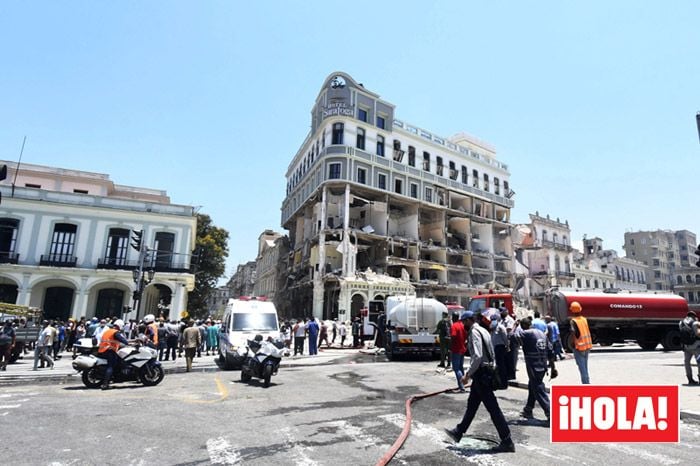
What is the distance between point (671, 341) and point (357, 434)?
78.3 ft

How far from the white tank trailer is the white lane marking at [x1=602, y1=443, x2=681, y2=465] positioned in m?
12.5

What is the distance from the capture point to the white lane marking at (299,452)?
15.3 feet

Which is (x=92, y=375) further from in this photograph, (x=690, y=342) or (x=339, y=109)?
(x=339, y=109)

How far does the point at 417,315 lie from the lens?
18438 millimetres

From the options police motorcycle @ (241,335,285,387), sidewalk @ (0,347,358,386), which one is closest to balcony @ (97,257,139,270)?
sidewalk @ (0,347,358,386)

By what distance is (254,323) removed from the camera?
1527cm

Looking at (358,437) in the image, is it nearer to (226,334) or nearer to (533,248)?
(226,334)

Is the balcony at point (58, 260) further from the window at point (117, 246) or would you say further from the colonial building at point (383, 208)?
the colonial building at point (383, 208)

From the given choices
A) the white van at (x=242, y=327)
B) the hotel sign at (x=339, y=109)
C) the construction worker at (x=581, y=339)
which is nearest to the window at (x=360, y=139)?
the hotel sign at (x=339, y=109)

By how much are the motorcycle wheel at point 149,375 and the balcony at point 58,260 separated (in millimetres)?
24410

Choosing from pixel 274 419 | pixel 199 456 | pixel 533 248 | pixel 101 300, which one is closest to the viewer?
pixel 199 456

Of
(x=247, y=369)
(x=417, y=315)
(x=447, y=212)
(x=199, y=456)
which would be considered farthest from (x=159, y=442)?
(x=447, y=212)


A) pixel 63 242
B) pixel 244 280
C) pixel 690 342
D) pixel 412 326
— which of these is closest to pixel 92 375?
pixel 412 326

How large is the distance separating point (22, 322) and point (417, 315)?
1723 centimetres
